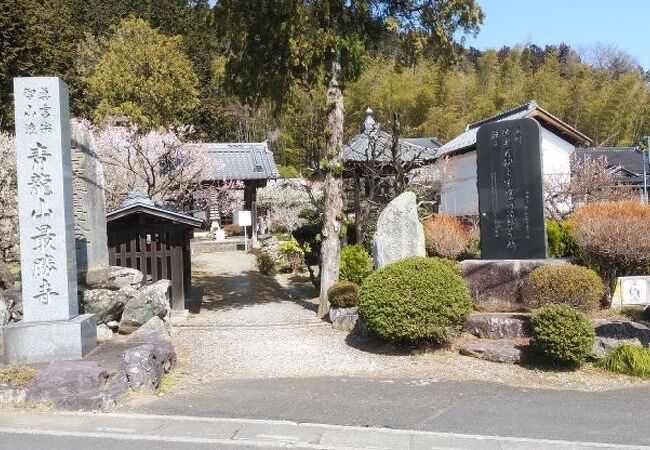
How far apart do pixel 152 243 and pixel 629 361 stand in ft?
28.1

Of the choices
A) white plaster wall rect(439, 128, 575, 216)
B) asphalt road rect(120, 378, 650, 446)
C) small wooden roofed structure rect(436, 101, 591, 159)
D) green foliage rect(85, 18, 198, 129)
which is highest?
green foliage rect(85, 18, 198, 129)

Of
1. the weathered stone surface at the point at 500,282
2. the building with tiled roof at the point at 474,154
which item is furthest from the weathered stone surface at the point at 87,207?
the building with tiled roof at the point at 474,154

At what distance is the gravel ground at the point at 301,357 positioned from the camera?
24.8 ft

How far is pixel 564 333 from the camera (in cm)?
752

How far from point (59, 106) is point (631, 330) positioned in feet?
→ 26.1

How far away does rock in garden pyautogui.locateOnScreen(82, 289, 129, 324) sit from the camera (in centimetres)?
919

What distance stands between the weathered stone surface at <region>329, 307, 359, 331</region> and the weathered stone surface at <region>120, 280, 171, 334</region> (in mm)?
2905

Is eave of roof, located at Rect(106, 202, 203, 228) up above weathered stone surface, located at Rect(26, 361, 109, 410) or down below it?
above

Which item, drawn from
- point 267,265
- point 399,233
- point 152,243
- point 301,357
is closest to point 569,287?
point 399,233

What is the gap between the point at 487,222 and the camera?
33.3ft

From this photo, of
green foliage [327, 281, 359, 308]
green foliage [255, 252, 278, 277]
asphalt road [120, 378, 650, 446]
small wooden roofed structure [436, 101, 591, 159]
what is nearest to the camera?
asphalt road [120, 378, 650, 446]

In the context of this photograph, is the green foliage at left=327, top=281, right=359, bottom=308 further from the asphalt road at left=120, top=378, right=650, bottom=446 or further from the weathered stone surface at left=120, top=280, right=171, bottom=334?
the asphalt road at left=120, top=378, right=650, bottom=446

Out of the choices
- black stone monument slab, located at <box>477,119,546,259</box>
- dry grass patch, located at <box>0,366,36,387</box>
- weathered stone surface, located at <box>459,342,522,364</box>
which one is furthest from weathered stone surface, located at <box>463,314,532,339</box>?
dry grass patch, located at <box>0,366,36,387</box>

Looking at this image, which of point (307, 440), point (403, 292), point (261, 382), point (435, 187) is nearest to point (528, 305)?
point (403, 292)
